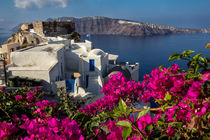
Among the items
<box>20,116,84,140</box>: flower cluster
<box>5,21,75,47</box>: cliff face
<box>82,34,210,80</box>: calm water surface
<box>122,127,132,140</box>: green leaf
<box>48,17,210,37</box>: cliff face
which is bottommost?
<box>82,34,210,80</box>: calm water surface

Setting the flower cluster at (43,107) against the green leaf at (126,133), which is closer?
the green leaf at (126,133)

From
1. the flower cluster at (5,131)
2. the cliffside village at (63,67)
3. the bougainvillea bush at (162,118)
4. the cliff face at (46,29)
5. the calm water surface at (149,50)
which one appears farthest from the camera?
the calm water surface at (149,50)

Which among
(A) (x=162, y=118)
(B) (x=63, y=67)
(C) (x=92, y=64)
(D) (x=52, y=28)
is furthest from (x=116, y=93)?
(D) (x=52, y=28)

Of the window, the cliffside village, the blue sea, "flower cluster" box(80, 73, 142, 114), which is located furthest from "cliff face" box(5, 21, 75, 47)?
"flower cluster" box(80, 73, 142, 114)

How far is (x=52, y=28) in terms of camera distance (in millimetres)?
35000

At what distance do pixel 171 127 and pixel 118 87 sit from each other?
4.18ft

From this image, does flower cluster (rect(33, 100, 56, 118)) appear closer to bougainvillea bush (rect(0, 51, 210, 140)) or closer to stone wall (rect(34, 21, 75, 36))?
bougainvillea bush (rect(0, 51, 210, 140))

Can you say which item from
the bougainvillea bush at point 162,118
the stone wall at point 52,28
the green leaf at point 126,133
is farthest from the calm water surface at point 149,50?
the green leaf at point 126,133

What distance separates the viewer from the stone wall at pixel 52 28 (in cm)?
3340

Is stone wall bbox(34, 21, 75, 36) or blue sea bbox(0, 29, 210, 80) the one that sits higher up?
stone wall bbox(34, 21, 75, 36)

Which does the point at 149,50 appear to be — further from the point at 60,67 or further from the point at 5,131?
the point at 5,131

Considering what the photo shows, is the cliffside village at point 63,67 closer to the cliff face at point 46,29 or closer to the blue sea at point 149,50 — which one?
the cliff face at point 46,29

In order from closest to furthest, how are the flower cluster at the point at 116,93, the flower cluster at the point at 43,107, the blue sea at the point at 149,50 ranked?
the flower cluster at the point at 116,93, the flower cluster at the point at 43,107, the blue sea at the point at 149,50

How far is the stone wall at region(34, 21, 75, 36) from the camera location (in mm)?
33403
